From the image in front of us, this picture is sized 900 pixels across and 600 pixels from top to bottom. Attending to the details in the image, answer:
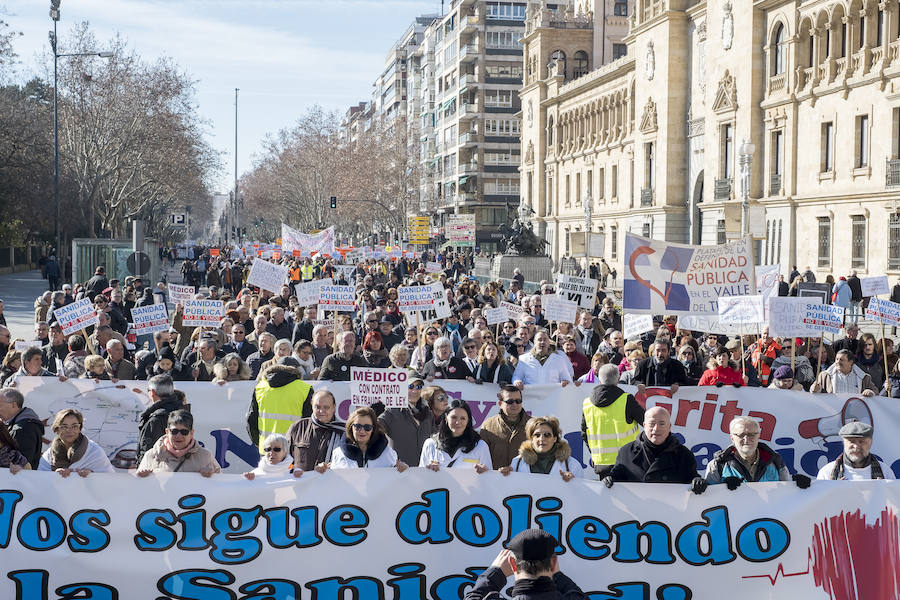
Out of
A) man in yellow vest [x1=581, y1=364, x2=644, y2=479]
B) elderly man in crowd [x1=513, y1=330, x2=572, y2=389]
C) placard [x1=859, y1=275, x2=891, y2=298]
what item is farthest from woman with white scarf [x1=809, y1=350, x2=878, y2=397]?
placard [x1=859, y1=275, x2=891, y2=298]

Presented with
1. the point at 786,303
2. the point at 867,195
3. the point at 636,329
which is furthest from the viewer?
the point at 867,195

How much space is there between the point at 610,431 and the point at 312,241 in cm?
2429

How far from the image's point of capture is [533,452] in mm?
6859

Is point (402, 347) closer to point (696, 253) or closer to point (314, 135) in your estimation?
point (696, 253)

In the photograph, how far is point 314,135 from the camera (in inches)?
3644

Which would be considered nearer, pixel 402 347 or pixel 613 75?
pixel 402 347

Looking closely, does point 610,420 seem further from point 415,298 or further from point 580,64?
point 580,64

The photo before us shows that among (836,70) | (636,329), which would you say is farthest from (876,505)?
(836,70)

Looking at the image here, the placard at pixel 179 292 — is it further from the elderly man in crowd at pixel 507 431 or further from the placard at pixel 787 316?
the elderly man in crowd at pixel 507 431

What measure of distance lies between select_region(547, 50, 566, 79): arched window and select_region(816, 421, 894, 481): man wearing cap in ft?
210

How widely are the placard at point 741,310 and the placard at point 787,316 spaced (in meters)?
0.33

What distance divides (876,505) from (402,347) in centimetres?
518

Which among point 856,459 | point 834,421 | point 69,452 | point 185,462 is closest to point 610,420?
point 856,459

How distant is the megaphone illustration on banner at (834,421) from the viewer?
9.41 m
